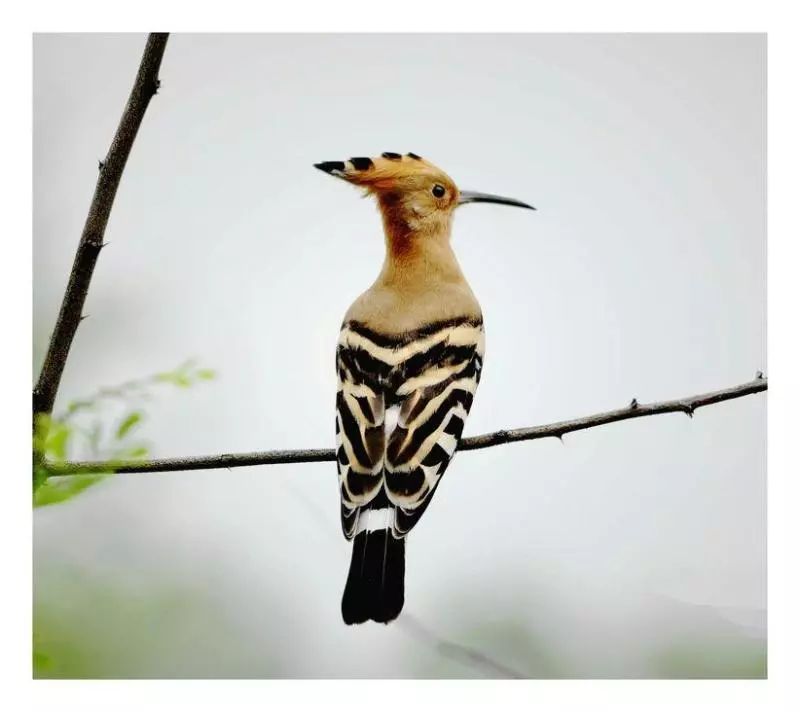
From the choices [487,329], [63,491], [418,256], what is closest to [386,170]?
[418,256]

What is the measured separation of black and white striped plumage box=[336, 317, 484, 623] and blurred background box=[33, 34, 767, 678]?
134mm

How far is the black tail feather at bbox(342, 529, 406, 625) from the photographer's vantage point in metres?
1.72

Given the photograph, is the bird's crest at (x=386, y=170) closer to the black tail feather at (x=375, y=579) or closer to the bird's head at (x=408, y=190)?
the bird's head at (x=408, y=190)

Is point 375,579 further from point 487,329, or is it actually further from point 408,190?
point 408,190

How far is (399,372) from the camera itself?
183cm

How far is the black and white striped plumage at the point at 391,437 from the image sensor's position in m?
1.70

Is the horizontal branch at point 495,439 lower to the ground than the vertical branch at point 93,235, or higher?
lower

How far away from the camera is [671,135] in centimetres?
206

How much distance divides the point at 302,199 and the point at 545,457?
2.33ft

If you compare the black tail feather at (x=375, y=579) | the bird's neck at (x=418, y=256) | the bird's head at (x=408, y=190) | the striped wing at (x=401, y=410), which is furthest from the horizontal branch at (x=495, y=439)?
the bird's head at (x=408, y=190)

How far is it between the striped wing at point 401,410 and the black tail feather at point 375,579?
41 millimetres

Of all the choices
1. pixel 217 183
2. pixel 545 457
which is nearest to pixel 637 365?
pixel 545 457
